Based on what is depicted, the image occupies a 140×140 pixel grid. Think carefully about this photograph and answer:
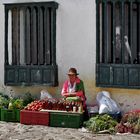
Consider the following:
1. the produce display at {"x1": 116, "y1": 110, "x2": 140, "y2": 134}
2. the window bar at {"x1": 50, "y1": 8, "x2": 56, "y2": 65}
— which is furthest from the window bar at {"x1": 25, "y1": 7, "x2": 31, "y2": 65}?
the produce display at {"x1": 116, "y1": 110, "x2": 140, "y2": 134}

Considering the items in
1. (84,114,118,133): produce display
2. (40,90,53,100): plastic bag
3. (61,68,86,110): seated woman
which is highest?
(61,68,86,110): seated woman

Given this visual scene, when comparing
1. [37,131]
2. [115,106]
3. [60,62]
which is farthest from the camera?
[60,62]

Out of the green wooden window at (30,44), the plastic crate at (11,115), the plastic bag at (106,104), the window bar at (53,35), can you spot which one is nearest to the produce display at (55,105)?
the plastic crate at (11,115)

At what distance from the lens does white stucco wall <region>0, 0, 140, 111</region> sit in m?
10.8

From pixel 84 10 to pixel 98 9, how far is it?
44 cm

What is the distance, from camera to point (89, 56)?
36.2 feet

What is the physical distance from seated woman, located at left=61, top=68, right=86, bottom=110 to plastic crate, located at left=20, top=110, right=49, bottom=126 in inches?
30.9

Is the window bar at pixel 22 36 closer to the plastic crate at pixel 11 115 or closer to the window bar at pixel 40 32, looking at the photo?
the window bar at pixel 40 32

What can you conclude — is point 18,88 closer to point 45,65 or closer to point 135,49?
point 45,65

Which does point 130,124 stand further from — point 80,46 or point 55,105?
point 80,46

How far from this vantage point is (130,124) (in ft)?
31.3

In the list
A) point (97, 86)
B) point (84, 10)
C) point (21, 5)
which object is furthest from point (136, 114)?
point (21, 5)

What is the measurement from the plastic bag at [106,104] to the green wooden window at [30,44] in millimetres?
1388

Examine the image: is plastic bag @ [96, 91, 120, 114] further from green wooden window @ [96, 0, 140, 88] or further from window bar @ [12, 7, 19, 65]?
window bar @ [12, 7, 19, 65]
